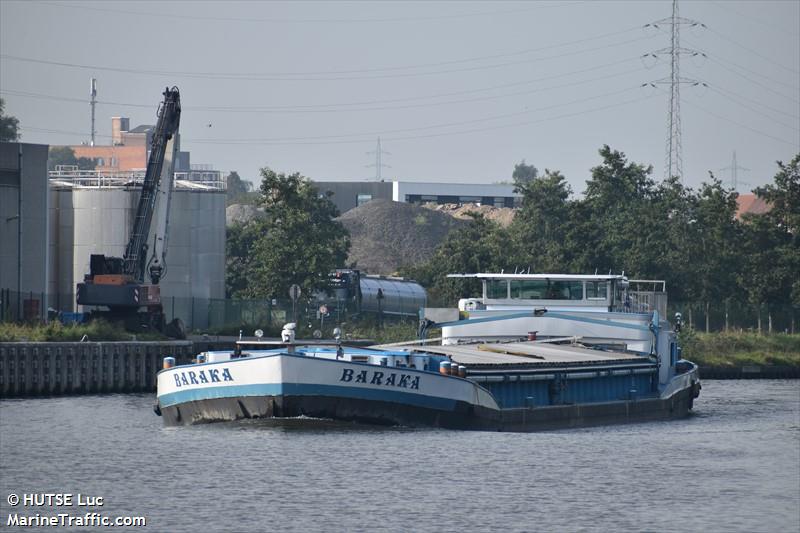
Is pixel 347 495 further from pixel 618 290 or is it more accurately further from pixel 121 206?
pixel 121 206

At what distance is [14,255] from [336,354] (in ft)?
112

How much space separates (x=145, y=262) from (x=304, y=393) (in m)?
37.2

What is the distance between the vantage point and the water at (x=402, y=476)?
30.3 metres

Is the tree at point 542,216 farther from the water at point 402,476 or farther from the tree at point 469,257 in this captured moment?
the water at point 402,476

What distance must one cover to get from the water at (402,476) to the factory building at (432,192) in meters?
135

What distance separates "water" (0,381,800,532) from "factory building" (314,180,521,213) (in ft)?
444

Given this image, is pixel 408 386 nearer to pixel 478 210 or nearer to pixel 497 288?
pixel 497 288

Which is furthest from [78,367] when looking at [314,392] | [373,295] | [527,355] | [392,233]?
[392,233]

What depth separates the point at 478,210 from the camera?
167m

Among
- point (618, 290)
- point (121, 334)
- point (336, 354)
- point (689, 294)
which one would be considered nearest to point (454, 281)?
point (689, 294)

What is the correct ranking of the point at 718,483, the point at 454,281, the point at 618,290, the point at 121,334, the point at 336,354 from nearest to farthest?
1. the point at 718,483
2. the point at 336,354
3. the point at 618,290
4. the point at 121,334
5. the point at 454,281

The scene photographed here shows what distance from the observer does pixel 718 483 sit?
35.4 metres

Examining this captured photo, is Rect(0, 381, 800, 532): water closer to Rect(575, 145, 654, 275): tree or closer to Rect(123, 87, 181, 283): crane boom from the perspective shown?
Rect(123, 87, 181, 283): crane boom

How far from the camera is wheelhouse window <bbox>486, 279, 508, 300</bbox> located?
176 ft
